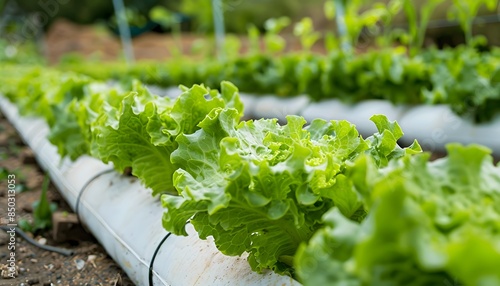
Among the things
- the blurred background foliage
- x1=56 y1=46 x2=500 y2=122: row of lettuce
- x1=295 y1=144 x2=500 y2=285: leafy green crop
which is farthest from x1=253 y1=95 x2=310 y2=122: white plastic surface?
x1=295 y1=144 x2=500 y2=285: leafy green crop

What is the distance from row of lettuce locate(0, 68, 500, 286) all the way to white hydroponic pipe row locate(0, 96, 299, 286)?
117 mm

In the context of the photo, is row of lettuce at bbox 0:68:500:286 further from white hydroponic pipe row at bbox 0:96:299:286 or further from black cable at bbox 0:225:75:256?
black cable at bbox 0:225:75:256

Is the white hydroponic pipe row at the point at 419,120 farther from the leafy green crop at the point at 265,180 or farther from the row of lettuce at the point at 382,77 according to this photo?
the leafy green crop at the point at 265,180

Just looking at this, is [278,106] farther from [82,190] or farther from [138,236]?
[138,236]

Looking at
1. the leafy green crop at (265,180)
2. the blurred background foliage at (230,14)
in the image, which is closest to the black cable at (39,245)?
the leafy green crop at (265,180)

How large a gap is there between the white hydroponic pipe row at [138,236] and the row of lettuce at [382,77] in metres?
2.87

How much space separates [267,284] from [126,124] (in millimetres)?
991

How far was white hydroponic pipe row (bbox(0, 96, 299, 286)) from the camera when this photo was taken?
6.41 feet

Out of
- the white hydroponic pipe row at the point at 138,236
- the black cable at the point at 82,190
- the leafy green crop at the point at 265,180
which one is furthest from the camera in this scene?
the black cable at the point at 82,190

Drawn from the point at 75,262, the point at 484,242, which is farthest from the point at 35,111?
the point at 484,242

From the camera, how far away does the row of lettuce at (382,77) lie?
4520 millimetres

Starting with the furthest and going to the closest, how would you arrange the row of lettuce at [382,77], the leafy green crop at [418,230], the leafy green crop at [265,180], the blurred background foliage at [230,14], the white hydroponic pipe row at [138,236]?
the blurred background foliage at [230,14] → the row of lettuce at [382,77] → the white hydroponic pipe row at [138,236] → the leafy green crop at [265,180] → the leafy green crop at [418,230]

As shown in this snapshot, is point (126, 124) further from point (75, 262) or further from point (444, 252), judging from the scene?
point (444, 252)

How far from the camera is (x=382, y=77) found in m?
5.41
